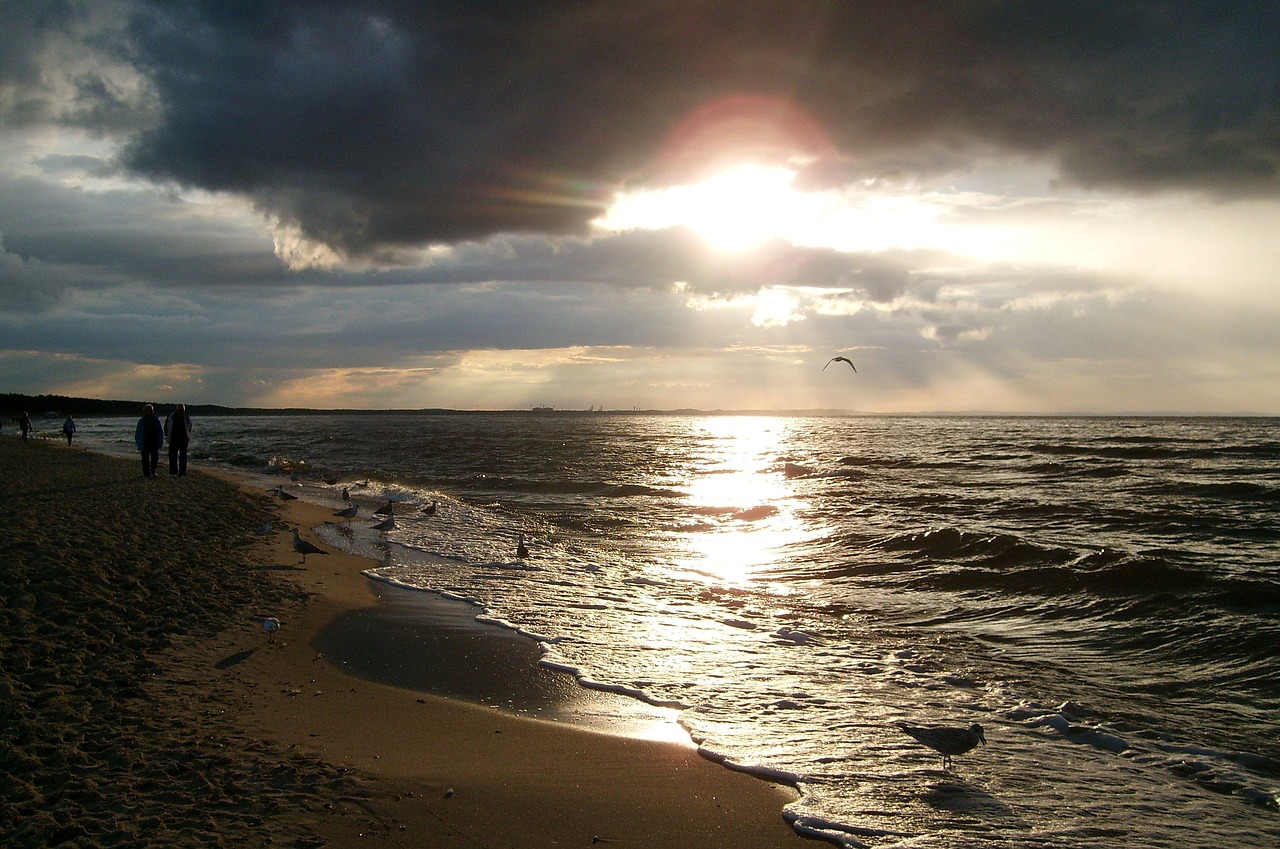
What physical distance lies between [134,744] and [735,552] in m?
12.9

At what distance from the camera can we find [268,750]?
509cm

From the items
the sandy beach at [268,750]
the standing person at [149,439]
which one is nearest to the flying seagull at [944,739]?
the sandy beach at [268,750]

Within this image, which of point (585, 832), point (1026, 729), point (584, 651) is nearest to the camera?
point (585, 832)

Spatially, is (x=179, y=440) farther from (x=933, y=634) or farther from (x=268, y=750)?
(x=933, y=634)

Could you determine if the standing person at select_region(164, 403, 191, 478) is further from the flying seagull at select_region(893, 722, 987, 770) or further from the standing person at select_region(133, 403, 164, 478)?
the flying seagull at select_region(893, 722, 987, 770)

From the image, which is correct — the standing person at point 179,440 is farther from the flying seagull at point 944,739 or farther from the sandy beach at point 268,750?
the flying seagull at point 944,739

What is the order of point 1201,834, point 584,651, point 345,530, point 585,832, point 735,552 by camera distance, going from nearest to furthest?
point 585,832 < point 1201,834 < point 584,651 < point 735,552 < point 345,530

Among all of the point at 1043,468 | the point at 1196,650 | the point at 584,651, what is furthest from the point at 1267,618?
the point at 1043,468

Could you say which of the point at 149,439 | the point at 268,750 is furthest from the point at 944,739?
the point at 149,439

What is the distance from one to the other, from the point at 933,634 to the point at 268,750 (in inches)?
318

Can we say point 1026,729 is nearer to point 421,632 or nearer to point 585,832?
point 585,832

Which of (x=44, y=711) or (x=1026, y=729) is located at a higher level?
(x=44, y=711)

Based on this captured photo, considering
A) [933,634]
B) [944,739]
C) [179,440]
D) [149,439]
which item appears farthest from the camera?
[179,440]

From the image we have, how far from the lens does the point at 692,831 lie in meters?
4.73
